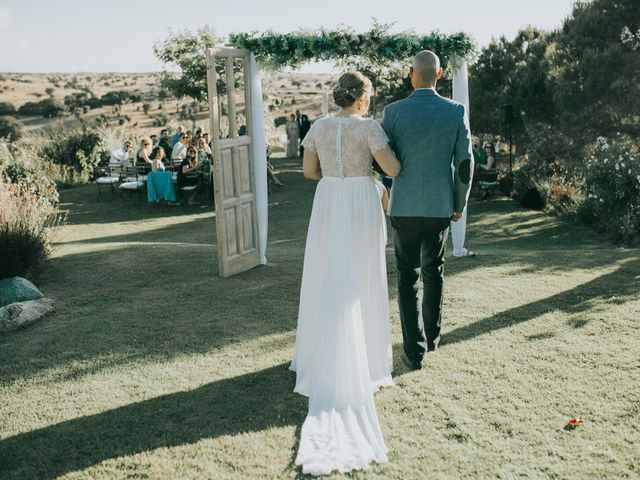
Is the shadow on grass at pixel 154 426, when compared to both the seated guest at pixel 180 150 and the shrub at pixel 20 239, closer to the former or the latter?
the shrub at pixel 20 239

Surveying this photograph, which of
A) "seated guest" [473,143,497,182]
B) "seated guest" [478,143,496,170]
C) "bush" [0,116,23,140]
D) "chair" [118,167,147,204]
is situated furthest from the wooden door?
"bush" [0,116,23,140]

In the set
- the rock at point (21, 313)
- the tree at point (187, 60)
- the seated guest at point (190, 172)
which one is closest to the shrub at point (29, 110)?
the tree at point (187, 60)

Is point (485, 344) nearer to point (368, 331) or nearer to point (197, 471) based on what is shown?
point (368, 331)

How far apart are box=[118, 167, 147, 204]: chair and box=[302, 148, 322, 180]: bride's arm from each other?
40.9 ft

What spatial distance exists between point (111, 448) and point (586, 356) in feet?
11.5

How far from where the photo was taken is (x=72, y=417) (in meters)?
4.15

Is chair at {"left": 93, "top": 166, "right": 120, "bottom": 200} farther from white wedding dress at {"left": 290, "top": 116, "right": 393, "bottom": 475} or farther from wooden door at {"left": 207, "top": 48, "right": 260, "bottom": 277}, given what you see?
white wedding dress at {"left": 290, "top": 116, "right": 393, "bottom": 475}

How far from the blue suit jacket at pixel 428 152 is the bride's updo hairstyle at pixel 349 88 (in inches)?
16.6

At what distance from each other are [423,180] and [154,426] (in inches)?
96.0

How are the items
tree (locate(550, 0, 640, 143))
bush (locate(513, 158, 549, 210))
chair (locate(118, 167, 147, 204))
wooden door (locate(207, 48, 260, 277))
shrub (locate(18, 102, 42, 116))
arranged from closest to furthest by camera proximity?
wooden door (locate(207, 48, 260, 277)) → tree (locate(550, 0, 640, 143)) → bush (locate(513, 158, 549, 210)) → chair (locate(118, 167, 147, 204)) → shrub (locate(18, 102, 42, 116))

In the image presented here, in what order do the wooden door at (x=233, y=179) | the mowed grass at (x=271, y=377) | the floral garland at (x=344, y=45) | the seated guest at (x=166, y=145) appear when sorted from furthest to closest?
the seated guest at (x=166, y=145), the floral garland at (x=344, y=45), the wooden door at (x=233, y=179), the mowed grass at (x=271, y=377)

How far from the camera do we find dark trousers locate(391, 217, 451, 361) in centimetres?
→ 463

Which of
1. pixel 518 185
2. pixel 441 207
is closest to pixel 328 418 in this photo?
pixel 441 207

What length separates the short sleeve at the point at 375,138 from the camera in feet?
13.6
